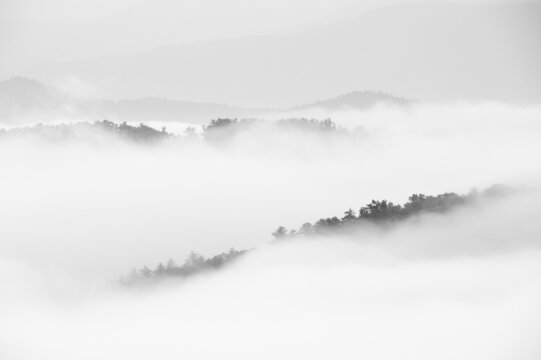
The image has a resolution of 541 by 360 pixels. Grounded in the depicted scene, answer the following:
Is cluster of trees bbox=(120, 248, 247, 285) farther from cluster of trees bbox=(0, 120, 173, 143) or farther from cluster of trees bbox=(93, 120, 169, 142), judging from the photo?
cluster of trees bbox=(93, 120, 169, 142)

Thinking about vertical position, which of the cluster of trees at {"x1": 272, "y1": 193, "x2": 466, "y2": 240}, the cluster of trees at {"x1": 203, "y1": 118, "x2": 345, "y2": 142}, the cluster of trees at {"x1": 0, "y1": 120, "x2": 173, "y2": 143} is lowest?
the cluster of trees at {"x1": 272, "y1": 193, "x2": 466, "y2": 240}

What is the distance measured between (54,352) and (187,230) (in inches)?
2676

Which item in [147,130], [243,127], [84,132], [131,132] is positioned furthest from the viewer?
[243,127]

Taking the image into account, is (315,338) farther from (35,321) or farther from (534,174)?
(534,174)

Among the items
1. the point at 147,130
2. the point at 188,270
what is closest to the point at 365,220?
the point at 188,270

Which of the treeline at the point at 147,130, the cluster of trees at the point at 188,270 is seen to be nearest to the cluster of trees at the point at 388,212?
the cluster of trees at the point at 188,270

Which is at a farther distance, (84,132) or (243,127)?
(243,127)

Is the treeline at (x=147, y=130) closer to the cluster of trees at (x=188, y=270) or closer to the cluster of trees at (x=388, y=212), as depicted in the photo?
the cluster of trees at (x=188, y=270)

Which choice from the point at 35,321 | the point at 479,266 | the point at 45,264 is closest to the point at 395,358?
the point at 479,266

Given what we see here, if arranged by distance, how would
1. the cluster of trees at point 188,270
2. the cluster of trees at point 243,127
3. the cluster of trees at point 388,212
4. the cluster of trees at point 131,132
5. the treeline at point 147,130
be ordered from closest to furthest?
1. the cluster of trees at point 388,212
2. the cluster of trees at point 188,270
3. the treeline at point 147,130
4. the cluster of trees at point 131,132
5. the cluster of trees at point 243,127

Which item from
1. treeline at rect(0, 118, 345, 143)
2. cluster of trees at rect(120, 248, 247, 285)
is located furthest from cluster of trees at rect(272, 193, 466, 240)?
treeline at rect(0, 118, 345, 143)

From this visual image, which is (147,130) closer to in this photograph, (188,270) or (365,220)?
(188,270)

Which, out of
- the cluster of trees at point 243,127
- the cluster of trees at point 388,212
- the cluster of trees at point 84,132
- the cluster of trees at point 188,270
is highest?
the cluster of trees at point 243,127

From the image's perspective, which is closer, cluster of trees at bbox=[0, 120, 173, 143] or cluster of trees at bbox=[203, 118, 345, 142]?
cluster of trees at bbox=[0, 120, 173, 143]
